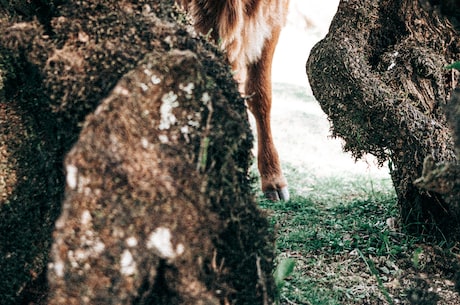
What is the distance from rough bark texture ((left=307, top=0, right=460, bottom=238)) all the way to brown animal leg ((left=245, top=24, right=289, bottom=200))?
1714 mm

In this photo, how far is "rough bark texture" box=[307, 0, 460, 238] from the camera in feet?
7.63

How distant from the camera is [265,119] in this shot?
4.73 m

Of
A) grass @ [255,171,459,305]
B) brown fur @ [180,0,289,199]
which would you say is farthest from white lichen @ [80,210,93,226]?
brown fur @ [180,0,289,199]

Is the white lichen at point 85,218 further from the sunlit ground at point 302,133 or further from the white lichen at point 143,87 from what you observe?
the sunlit ground at point 302,133

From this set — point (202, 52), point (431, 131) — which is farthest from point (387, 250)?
point (202, 52)

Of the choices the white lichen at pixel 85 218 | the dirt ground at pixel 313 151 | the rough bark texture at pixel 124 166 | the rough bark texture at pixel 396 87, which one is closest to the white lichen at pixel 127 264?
the rough bark texture at pixel 124 166

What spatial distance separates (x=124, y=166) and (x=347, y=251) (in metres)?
1.61

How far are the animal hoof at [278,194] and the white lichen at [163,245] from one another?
320cm

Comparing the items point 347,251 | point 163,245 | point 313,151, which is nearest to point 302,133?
point 313,151

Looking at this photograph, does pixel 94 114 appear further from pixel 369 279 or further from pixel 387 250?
pixel 387 250

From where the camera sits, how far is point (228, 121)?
1.31 meters

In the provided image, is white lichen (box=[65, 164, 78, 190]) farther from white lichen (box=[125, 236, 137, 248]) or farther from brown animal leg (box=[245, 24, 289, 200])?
brown animal leg (box=[245, 24, 289, 200])

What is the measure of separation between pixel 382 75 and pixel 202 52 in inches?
56.5

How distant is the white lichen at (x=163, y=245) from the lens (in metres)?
1.22
